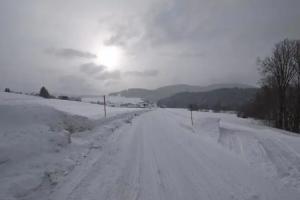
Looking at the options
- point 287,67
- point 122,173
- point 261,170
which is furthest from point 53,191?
point 287,67

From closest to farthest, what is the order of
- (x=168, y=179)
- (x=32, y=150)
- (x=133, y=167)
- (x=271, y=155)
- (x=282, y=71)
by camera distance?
1. (x=168, y=179)
2. (x=133, y=167)
3. (x=32, y=150)
4. (x=271, y=155)
5. (x=282, y=71)

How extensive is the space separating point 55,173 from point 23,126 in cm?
354

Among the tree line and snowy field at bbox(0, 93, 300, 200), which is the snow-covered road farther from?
the tree line

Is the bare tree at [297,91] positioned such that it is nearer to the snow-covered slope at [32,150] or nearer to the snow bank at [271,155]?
the snow bank at [271,155]

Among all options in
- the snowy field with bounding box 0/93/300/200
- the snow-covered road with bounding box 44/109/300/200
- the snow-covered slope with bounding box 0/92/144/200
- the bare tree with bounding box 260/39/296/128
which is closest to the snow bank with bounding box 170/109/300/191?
the snowy field with bounding box 0/93/300/200

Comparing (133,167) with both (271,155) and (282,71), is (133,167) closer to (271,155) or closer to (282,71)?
(271,155)

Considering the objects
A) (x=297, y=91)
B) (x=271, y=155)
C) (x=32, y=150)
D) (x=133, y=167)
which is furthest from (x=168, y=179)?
(x=297, y=91)

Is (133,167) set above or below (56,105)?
below

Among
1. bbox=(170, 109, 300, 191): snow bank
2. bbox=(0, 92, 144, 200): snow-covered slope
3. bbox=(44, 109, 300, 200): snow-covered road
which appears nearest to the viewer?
bbox=(44, 109, 300, 200): snow-covered road

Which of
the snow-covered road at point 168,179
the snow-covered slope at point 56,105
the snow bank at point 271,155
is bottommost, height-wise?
the snow-covered road at point 168,179

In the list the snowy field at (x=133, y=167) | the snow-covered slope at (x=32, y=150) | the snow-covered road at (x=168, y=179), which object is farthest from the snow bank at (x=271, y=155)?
the snow-covered slope at (x=32, y=150)

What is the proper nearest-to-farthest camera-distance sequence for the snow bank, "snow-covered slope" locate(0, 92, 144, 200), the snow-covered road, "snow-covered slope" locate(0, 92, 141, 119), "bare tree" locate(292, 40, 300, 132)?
the snow-covered road < "snow-covered slope" locate(0, 92, 144, 200) < the snow bank < "snow-covered slope" locate(0, 92, 141, 119) < "bare tree" locate(292, 40, 300, 132)

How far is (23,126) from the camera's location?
8.24 m

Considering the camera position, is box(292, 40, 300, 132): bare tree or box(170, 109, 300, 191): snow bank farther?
box(292, 40, 300, 132): bare tree
